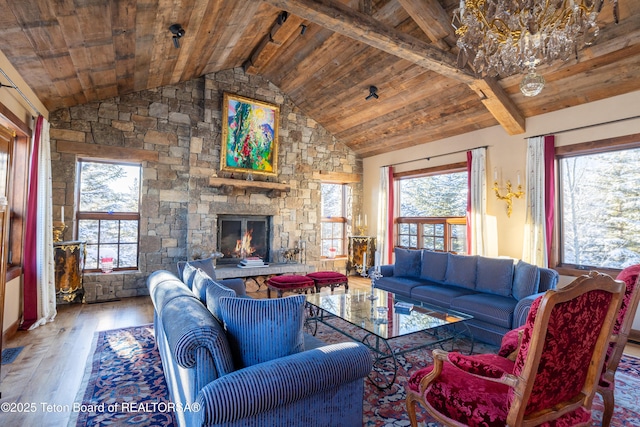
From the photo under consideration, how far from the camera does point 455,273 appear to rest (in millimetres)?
4121

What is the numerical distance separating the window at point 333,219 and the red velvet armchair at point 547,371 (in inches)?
216

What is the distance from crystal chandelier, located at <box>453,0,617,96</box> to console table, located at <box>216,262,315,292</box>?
4329 mm

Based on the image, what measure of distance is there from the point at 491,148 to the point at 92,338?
227 inches

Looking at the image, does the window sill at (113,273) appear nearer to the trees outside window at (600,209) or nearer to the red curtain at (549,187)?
the red curtain at (549,187)

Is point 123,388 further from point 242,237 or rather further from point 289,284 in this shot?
point 242,237

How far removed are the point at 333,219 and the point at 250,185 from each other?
7.26ft

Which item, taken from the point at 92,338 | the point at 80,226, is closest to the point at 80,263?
the point at 80,226

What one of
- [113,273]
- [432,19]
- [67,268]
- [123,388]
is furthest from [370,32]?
[113,273]

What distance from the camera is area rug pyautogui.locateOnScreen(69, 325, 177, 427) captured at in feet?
6.63

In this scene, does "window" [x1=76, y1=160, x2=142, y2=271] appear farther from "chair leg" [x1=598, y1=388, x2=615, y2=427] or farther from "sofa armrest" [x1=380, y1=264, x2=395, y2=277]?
"chair leg" [x1=598, y1=388, x2=615, y2=427]

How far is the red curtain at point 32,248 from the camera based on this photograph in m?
3.62

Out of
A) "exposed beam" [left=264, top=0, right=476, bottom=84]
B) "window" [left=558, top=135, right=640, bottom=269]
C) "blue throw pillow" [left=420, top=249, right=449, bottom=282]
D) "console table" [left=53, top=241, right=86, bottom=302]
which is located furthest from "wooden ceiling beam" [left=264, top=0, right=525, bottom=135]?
"console table" [left=53, top=241, right=86, bottom=302]

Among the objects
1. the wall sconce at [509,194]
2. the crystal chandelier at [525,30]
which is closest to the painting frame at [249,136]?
the wall sconce at [509,194]

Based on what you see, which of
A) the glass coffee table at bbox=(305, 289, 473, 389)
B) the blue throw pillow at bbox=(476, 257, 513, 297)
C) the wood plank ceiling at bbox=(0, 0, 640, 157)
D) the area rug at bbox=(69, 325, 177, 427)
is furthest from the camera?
the blue throw pillow at bbox=(476, 257, 513, 297)
